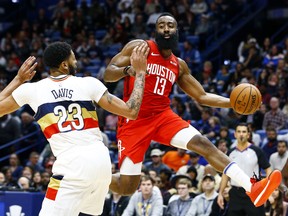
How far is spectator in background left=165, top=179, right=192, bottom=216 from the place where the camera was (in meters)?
13.3

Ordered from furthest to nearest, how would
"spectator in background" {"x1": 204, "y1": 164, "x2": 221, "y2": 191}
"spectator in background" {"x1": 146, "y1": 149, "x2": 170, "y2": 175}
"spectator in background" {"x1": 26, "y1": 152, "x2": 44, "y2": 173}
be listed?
"spectator in background" {"x1": 26, "y1": 152, "x2": 44, "y2": 173} → "spectator in background" {"x1": 146, "y1": 149, "x2": 170, "y2": 175} → "spectator in background" {"x1": 204, "y1": 164, "x2": 221, "y2": 191}

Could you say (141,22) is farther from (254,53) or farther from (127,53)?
(127,53)

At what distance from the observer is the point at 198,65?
2059 cm

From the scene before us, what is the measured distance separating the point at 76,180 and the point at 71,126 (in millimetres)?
518

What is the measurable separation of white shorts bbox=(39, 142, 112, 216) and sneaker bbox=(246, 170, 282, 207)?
192 centimetres

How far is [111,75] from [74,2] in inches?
647

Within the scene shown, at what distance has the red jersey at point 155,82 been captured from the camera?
936 centimetres

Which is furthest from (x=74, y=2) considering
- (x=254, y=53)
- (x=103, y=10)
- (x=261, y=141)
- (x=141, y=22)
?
(x=261, y=141)

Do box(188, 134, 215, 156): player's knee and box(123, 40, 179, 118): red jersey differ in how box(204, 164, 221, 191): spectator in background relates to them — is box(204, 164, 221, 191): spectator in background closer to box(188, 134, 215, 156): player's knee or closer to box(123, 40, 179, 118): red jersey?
box(123, 40, 179, 118): red jersey

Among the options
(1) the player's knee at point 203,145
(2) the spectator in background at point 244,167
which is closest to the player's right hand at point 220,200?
(2) the spectator in background at point 244,167

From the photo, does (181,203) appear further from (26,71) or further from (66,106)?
(66,106)

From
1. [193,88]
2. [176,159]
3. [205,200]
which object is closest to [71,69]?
[193,88]

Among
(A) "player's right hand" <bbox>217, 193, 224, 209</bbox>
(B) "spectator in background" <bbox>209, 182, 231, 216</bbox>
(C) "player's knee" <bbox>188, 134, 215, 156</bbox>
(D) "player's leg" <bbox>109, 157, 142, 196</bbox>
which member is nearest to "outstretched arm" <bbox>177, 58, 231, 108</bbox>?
(C) "player's knee" <bbox>188, 134, 215, 156</bbox>

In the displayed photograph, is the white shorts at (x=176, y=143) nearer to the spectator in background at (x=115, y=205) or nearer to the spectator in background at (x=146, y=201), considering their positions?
the spectator in background at (x=146, y=201)
